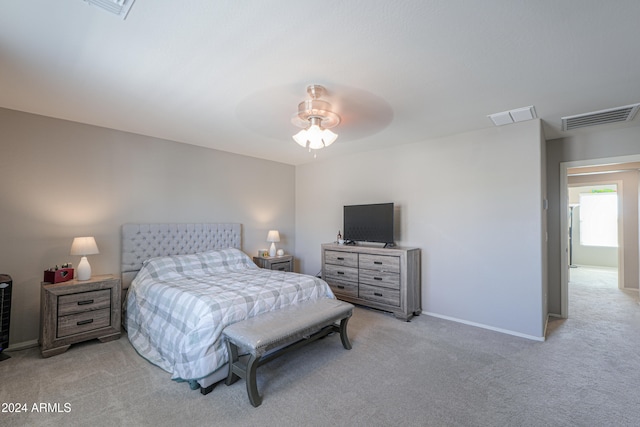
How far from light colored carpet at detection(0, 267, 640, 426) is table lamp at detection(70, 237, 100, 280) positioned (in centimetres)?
77

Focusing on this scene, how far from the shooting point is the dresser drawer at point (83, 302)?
117 inches

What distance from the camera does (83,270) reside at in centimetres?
321

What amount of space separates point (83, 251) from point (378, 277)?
11.9 feet

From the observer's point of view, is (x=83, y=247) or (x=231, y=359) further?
(x=83, y=247)

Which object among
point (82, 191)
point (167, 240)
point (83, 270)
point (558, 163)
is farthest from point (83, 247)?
point (558, 163)

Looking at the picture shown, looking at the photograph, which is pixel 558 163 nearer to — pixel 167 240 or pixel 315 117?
pixel 315 117

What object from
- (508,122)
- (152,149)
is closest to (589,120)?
(508,122)

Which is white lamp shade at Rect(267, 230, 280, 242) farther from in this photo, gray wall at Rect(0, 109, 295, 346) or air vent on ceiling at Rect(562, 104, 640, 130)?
air vent on ceiling at Rect(562, 104, 640, 130)

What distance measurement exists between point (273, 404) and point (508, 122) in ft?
12.4

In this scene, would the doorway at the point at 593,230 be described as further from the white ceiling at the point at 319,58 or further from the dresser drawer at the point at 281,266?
the dresser drawer at the point at 281,266

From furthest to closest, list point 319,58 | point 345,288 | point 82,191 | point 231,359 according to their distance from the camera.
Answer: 1. point 345,288
2. point 82,191
3. point 231,359
4. point 319,58

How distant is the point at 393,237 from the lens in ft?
14.3

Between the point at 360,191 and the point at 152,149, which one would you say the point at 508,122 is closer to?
the point at 360,191

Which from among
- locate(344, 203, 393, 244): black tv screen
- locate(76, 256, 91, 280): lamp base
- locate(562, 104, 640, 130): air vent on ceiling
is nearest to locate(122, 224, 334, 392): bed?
locate(76, 256, 91, 280): lamp base
